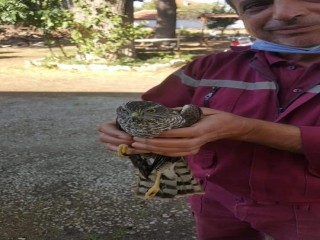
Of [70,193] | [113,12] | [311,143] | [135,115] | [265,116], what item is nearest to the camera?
[135,115]

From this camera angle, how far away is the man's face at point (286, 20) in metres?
1.48

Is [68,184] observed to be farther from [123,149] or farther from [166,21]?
[166,21]

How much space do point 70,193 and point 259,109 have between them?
3152 mm

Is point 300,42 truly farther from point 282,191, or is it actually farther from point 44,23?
point 44,23

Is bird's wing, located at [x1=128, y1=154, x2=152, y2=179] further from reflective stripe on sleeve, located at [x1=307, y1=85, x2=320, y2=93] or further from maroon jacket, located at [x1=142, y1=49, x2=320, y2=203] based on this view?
reflective stripe on sleeve, located at [x1=307, y1=85, x2=320, y2=93]

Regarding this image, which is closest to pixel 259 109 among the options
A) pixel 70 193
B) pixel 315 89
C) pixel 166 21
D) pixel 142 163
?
pixel 315 89

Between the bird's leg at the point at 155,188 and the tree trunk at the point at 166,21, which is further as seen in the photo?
the tree trunk at the point at 166,21

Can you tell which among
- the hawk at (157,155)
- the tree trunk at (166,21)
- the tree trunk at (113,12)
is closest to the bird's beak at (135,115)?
the hawk at (157,155)

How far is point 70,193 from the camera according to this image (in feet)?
14.5

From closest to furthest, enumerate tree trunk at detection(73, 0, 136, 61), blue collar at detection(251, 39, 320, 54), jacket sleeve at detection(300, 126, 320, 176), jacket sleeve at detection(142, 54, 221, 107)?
jacket sleeve at detection(300, 126, 320, 176)
blue collar at detection(251, 39, 320, 54)
jacket sleeve at detection(142, 54, 221, 107)
tree trunk at detection(73, 0, 136, 61)

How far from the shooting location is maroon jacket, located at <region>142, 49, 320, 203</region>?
4.81 ft

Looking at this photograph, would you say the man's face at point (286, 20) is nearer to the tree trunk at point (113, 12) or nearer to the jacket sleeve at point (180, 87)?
the jacket sleeve at point (180, 87)

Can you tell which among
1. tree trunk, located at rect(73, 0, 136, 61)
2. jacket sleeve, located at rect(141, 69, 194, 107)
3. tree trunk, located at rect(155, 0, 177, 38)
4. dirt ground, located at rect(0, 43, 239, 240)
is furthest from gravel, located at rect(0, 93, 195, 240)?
→ tree trunk, located at rect(155, 0, 177, 38)

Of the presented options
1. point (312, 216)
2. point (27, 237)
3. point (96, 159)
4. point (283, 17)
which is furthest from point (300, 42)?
point (96, 159)
